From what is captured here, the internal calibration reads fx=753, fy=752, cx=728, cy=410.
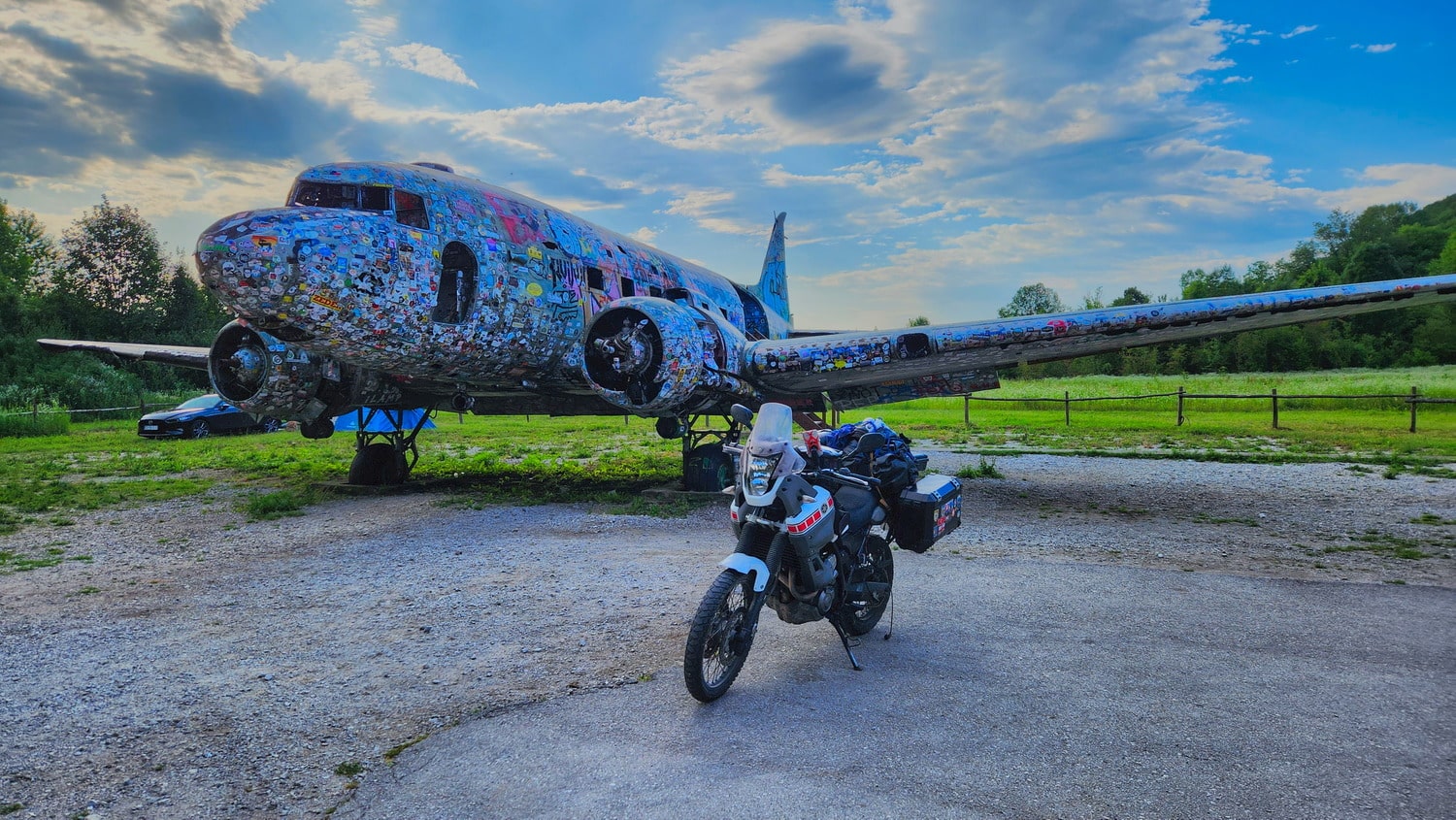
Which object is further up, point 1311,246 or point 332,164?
point 1311,246

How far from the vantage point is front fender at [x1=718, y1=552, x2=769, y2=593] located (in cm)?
394

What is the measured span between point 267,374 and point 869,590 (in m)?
8.95

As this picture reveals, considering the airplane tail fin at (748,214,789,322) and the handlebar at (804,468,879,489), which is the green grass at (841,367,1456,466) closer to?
the airplane tail fin at (748,214,789,322)

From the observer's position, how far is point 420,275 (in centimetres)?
834

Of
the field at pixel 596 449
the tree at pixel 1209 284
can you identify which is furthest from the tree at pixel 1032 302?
the field at pixel 596 449

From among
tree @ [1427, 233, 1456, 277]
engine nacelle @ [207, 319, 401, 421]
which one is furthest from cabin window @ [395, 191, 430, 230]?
tree @ [1427, 233, 1456, 277]

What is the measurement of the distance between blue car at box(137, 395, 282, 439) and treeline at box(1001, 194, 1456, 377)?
97.4ft

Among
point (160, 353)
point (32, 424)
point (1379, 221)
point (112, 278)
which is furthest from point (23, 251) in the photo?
point (1379, 221)

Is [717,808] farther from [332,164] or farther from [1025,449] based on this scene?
[1025,449]

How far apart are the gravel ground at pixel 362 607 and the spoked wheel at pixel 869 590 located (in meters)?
1.13

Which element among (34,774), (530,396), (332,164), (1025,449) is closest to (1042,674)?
(34,774)

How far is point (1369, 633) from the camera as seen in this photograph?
491cm

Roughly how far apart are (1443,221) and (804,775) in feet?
297

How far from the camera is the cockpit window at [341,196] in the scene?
831 centimetres
